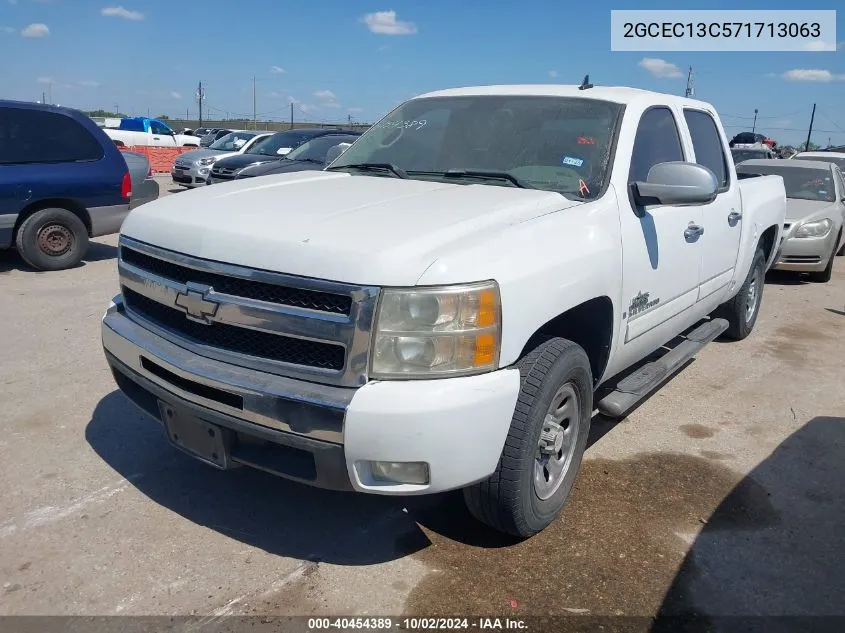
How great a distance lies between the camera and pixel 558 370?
298 cm

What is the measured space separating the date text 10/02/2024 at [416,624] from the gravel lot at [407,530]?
5 centimetres

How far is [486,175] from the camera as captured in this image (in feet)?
12.1

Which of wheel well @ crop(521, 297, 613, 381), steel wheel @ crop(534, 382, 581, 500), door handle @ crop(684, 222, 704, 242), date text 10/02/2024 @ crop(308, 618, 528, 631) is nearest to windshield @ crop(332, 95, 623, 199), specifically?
wheel well @ crop(521, 297, 613, 381)

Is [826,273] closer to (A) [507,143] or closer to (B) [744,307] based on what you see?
(B) [744,307]

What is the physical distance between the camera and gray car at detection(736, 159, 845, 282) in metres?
9.37

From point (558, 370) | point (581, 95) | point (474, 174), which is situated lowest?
point (558, 370)

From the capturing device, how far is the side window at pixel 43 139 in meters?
7.81

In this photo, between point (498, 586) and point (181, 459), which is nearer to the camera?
point (498, 586)

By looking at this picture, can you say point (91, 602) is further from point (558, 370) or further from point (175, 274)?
point (558, 370)

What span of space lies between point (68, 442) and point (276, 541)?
1595mm

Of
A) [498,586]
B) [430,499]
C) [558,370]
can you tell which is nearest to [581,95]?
[558,370]

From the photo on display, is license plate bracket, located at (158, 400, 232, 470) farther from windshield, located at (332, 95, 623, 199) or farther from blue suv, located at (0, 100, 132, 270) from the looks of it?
blue suv, located at (0, 100, 132, 270)

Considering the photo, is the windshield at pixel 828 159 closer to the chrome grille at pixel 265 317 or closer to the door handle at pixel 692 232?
the door handle at pixel 692 232

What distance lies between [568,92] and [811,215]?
6.83 m
